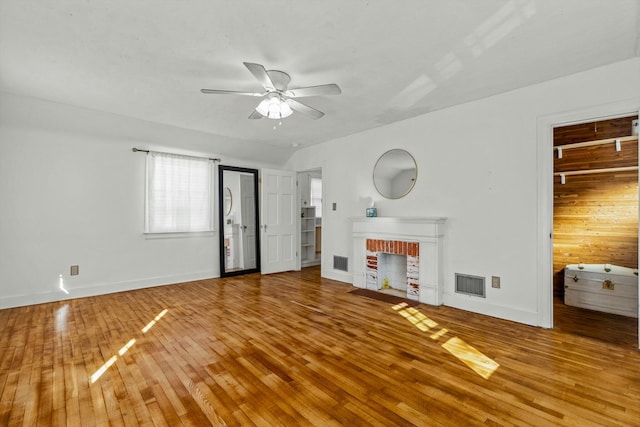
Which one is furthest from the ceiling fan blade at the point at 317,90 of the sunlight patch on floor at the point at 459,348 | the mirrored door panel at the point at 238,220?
the mirrored door panel at the point at 238,220

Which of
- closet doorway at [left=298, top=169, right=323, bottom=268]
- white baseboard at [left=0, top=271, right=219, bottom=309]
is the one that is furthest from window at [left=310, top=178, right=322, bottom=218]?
white baseboard at [left=0, top=271, right=219, bottom=309]

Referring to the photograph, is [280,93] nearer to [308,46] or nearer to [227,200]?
[308,46]

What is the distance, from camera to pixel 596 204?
4.03m

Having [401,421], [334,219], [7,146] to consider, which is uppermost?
[7,146]

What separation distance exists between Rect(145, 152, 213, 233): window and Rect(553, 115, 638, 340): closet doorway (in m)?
5.36

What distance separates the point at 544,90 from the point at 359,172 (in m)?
2.65

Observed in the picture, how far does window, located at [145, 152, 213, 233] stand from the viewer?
484 cm

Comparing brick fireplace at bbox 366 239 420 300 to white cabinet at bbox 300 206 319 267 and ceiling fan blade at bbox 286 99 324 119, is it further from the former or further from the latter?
white cabinet at bbox 300 206 319 267

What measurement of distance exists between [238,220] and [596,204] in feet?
19.1

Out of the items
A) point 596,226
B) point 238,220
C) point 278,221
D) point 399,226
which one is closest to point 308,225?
point 278,221

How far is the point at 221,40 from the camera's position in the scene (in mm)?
2357

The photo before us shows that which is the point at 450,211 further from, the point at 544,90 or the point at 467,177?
the point at 544,90

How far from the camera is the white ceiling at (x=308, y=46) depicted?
2023mm

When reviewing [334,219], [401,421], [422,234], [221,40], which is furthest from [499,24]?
[334,219]
